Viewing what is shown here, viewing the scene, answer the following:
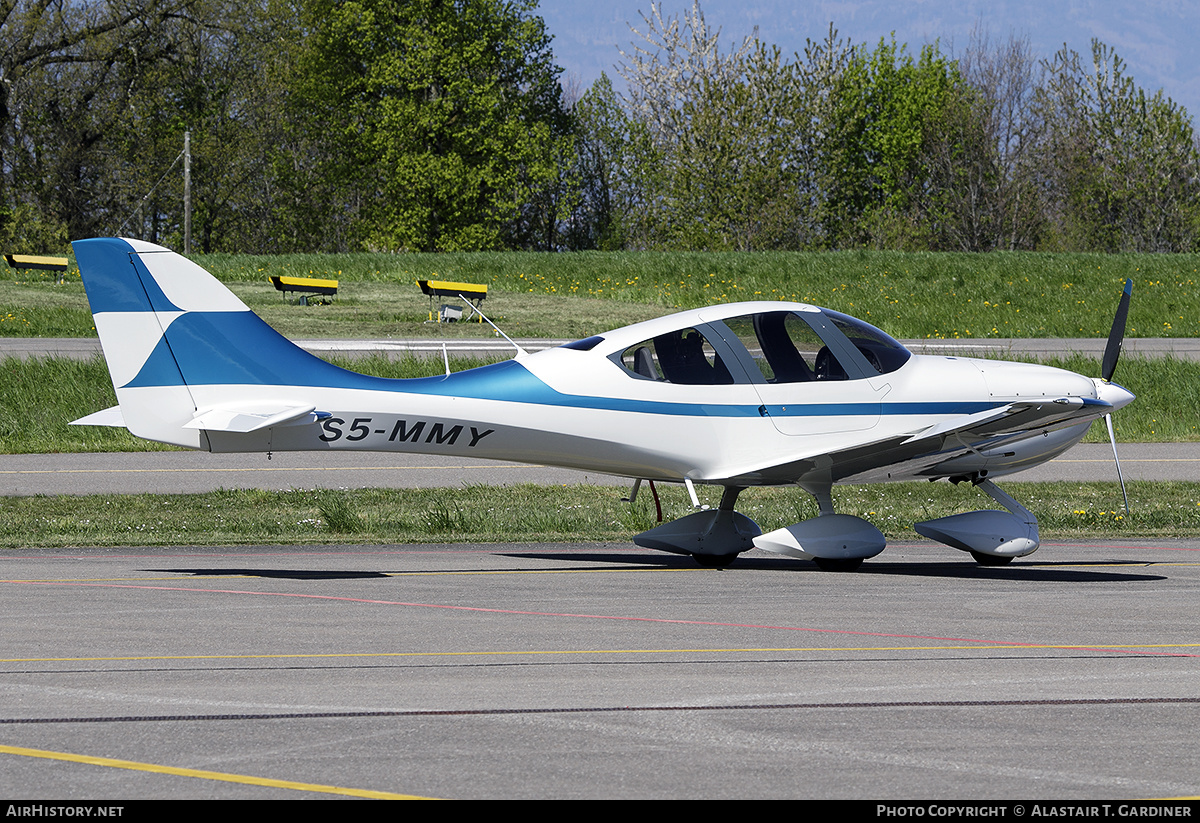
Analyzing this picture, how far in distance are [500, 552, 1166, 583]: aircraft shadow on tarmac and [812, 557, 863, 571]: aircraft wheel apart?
7 cm

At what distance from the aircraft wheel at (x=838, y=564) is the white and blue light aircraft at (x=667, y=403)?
22 mm

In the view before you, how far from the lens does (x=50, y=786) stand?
4.91 metres

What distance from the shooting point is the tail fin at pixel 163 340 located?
10.1 meters

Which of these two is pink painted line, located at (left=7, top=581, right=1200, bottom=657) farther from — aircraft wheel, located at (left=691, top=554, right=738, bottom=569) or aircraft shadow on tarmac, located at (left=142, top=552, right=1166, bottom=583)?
aircraft wheel, located at (left=691, top=554, right=738, bottom=569)

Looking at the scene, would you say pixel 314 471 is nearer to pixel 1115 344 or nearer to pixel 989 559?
pixel 989 559

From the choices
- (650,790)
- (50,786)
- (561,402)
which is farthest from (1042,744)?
(561,402)

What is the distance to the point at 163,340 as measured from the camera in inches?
401

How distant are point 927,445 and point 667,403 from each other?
2.28m

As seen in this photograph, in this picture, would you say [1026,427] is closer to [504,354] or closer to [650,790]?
[650,790]

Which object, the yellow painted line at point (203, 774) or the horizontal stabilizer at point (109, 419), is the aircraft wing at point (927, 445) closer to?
the horizontal stabilizer at point (109, 419)

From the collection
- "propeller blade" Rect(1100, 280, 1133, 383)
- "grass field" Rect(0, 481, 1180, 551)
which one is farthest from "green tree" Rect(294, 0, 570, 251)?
"propeller blade" Rect(1100, 280, 1133, 383)

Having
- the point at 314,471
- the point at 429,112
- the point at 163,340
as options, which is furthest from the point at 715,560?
the point at 429,112

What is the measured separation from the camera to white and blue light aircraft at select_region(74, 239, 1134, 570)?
33.3ft

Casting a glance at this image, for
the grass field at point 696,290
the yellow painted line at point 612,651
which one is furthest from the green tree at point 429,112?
the yellow painted line at point 612,651
